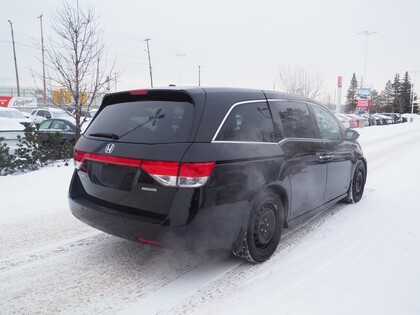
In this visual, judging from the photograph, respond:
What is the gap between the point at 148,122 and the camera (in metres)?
3.08

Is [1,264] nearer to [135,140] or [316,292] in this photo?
[135,140]

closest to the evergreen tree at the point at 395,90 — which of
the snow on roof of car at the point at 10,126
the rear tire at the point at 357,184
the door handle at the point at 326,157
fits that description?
the snow on roof of car at the point at 10,126

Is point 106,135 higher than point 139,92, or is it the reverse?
point 139,92

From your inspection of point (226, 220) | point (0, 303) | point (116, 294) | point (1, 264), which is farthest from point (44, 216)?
point (226, 220)

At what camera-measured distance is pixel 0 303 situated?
273cm

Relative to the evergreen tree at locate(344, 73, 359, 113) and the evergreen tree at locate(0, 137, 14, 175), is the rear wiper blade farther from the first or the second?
the evergreen tree at locate(344, 73, 359, 113)

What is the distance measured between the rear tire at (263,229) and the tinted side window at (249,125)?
57 centimetres

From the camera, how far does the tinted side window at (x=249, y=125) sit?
3064mm

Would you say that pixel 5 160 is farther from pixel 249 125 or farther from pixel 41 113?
pixel 41 113

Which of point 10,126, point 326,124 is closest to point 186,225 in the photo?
point 326,124

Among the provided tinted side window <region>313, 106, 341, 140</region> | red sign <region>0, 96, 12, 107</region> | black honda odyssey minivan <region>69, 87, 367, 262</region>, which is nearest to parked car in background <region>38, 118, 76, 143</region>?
black honda odyssey minivan <region>69, 87, 367, 262</region>

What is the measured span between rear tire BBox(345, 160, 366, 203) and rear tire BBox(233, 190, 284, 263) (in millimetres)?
2430

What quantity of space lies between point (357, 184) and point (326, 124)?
1570 mm

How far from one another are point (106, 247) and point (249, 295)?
5.81ft
